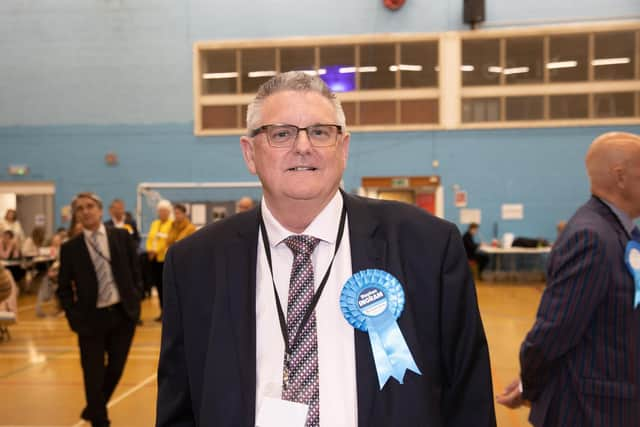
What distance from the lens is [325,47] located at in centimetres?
1600

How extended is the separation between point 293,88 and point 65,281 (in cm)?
351

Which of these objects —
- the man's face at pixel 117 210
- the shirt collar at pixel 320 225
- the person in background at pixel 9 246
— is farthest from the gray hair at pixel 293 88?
the person in background at pixel 9 246

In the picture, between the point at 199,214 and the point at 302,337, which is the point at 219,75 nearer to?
the point at 199,214

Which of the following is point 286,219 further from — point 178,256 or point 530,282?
point 530,282

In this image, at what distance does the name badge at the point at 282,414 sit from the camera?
1.57 meters

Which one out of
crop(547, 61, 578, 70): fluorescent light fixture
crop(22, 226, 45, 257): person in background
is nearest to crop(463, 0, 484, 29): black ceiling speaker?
crop(547, 61, 578, 70): fluorescent light fixture

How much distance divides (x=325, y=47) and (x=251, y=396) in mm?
15198

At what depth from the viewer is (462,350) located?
165cm

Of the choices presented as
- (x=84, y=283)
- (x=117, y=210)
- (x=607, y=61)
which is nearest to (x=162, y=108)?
(x=117, y=210)

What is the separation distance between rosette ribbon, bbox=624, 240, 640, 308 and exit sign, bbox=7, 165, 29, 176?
55.9ft

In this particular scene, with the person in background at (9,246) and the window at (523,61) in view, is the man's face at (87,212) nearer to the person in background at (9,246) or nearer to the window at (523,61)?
the person in background at (9,246)

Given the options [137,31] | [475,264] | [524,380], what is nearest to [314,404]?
[524,380]

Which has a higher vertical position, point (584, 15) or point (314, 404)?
point (584, 15)

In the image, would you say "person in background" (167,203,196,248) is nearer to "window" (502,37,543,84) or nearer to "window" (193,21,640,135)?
"window" (193,21,640,135)
